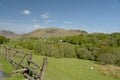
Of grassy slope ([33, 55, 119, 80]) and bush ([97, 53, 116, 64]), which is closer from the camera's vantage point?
grassy slope ([33, 55, 119, 80])

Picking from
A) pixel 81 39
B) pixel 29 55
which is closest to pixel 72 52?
pixel 81 39

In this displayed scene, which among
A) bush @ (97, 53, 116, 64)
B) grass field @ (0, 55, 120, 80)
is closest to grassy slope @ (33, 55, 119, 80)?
grass field @ (0, 55, 120, 80)

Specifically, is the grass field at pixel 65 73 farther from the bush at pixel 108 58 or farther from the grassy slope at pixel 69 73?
the bush at pixel 108 58

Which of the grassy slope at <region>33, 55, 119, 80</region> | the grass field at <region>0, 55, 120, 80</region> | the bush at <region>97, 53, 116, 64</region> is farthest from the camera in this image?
the bush at <region>97, 53, 116, 64</region>

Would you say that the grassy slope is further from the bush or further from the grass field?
the bush

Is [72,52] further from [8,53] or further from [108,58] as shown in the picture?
[8,53]

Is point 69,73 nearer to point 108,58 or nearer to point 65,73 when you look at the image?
point 65,73

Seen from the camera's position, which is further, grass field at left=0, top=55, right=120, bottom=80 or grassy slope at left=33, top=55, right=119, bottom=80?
grassy slope at left=33, top=55, right=119, bottom=80

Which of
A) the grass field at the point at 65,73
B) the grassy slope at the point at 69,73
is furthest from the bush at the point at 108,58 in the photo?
the grassy slope at the point at 69,73

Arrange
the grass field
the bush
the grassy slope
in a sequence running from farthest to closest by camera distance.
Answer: the bush < the grassy slope < the grass field

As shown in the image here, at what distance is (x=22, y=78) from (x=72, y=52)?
36328mm

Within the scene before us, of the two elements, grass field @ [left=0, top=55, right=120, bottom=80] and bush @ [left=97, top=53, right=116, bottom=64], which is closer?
grass field @ [left=0, top=55, right=120, bottom=80]

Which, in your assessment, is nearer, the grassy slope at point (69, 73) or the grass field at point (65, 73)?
the grass field at point (65, 73)

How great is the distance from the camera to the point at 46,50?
43.5m
